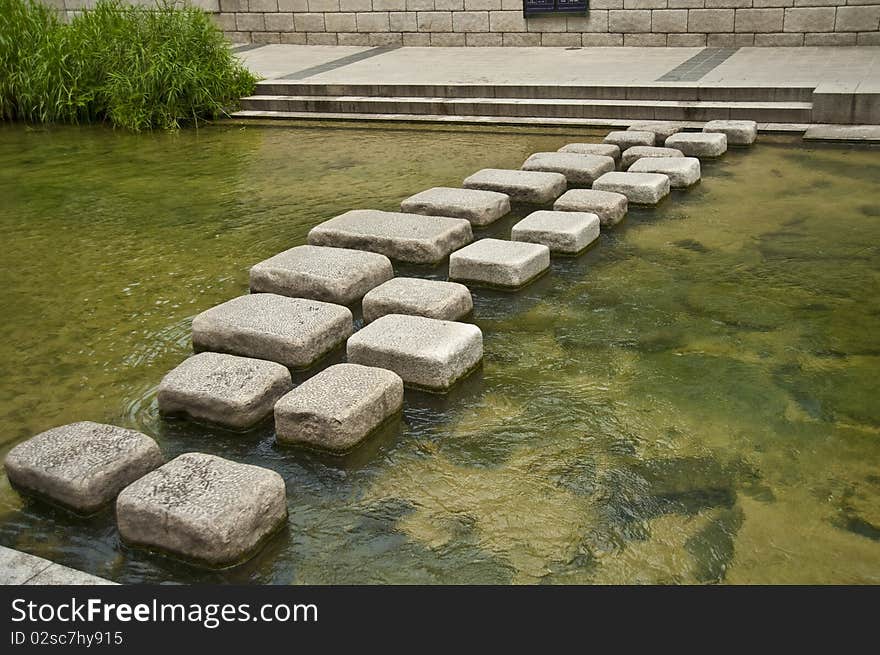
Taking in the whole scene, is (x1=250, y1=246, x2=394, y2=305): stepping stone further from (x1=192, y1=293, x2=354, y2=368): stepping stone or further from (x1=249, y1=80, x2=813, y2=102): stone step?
(x1=249, y1=80, x2=813, y2=102): stone step

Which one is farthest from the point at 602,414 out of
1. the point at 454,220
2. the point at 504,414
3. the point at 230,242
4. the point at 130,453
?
the point at 230,242

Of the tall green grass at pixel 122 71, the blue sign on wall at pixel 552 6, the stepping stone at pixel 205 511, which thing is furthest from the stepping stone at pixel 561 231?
the blue sign on wall at pixel 552 6

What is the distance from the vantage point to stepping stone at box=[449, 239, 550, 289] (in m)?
4.40

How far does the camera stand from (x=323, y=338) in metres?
3.83

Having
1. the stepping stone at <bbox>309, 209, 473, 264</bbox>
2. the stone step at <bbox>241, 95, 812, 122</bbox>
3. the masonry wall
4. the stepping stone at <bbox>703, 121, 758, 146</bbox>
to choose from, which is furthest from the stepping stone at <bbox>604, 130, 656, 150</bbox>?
the masonry wall

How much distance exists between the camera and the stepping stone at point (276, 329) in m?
3.73

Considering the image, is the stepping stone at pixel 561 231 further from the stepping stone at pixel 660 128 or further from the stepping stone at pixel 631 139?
the stepping stone at pixel 660 128

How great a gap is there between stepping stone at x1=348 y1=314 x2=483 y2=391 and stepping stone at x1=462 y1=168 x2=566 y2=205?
2.28 meters

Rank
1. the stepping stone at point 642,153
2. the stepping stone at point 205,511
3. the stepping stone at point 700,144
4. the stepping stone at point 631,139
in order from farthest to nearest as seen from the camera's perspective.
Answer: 1. the stepping stone at point 631,139
2. the stepping stone at point 700,144
3. the stepping stone at point 642,153
4. the stepping stone at point 205,511

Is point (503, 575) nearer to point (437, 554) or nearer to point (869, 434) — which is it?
point (437, 554)

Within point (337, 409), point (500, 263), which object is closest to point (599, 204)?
point (500, 263)

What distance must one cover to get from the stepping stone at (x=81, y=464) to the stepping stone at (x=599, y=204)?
304 cm

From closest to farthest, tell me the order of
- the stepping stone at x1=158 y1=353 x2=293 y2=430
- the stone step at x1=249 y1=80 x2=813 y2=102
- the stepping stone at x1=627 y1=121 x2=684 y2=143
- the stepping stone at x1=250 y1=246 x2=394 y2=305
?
the stepping stone at x1=158 y1=353 x2=293 y2=430 < the stepping stone at x1=250 y1=246 x2=394 y2=305 < the stepping stone at x1=627 y1=121 x2=684 y2=143 < the stone step at x1=249 y1=80 x2=813 y2=102

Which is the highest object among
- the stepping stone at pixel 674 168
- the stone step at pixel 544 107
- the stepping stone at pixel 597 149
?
the stone step at pixel 544 107
